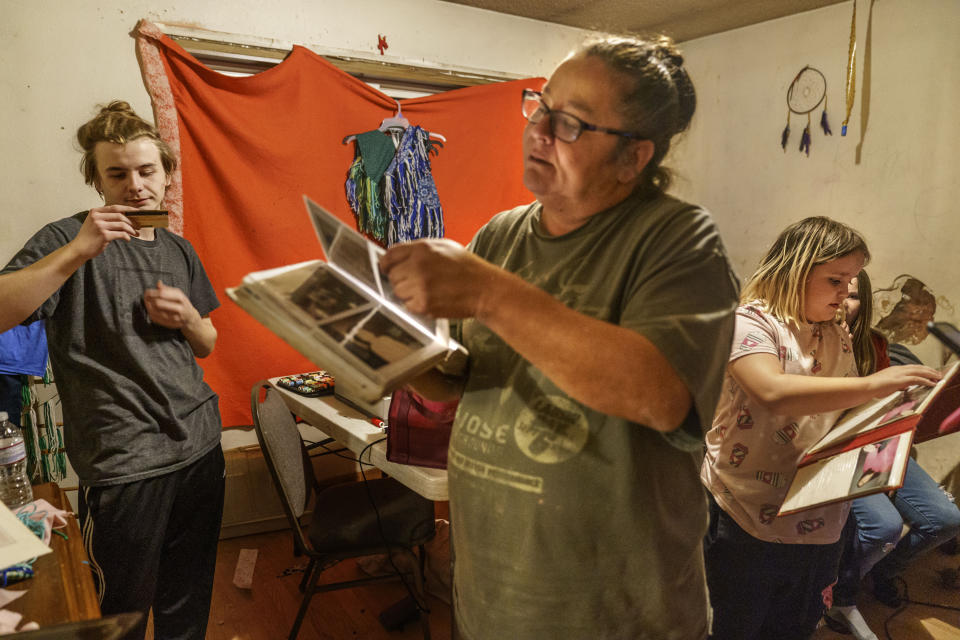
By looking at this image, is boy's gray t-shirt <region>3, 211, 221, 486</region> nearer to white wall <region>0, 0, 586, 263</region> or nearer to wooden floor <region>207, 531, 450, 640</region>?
wooden floor <region>207, 531, 450, 640</region>

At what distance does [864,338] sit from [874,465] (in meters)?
0.84

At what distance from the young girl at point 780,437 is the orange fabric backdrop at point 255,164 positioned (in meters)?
2.05

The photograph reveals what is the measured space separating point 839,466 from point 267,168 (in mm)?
2569

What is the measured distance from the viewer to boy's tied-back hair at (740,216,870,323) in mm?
1480

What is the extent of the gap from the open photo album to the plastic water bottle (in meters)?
1.09

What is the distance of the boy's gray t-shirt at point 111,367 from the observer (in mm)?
1396

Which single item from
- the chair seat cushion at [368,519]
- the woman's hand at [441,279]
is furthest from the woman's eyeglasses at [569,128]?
the chair seat cushion at [368,519]

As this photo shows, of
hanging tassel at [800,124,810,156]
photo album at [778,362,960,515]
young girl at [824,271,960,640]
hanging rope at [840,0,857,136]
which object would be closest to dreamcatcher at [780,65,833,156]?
hanging tassel at [800,124,810,156]

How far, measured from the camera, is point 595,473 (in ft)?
2.44

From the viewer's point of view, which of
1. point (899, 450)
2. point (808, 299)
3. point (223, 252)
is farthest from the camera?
point (223, 252)

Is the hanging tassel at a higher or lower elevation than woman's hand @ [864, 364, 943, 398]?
higher

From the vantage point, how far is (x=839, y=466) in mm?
1248

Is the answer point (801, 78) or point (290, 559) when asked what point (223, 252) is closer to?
point (290, 559)

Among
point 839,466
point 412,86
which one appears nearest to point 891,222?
point 839,466
